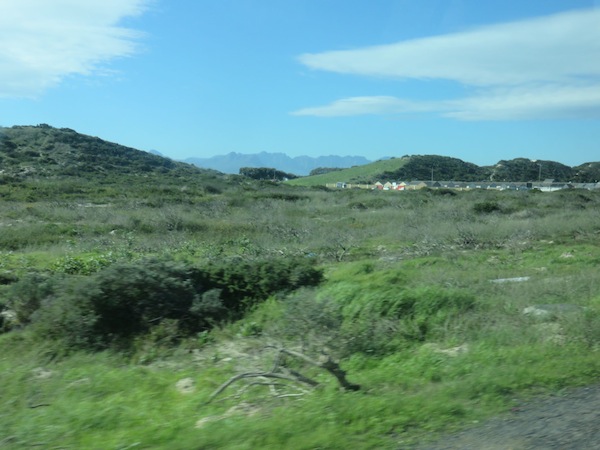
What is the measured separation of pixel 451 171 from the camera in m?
92.6

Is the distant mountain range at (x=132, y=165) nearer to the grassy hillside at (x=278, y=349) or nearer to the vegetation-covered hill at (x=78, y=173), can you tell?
the vegetation-covered hill at (x=78, y=173)

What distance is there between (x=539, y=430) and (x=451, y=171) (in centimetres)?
9111

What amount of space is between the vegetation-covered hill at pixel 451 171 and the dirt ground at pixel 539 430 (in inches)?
2948

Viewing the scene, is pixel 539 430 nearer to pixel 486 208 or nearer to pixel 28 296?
pixel 28 296

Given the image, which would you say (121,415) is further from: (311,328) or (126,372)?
(311,328)

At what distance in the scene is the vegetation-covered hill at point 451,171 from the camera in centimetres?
8150

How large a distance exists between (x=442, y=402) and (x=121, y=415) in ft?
9.05

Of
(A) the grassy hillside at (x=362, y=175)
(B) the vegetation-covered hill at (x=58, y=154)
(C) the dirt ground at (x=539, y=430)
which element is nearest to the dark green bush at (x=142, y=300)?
(C) the dirt ground at (x=539, y=430)

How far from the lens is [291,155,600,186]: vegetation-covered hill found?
81.5m

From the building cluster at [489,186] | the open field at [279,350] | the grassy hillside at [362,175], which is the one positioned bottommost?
the open field at [279,350]

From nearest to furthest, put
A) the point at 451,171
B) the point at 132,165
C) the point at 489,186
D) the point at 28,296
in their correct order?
the point at 28,296, the point at 489,186, the point at 132,165, the point at 451,171

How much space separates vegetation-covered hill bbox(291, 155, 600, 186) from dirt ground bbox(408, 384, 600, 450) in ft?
246

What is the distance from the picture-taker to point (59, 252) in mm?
16875

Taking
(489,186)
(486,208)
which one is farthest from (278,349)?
(489,186)
